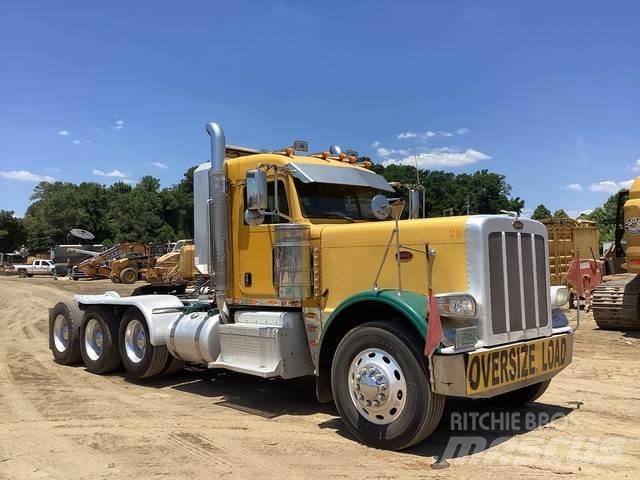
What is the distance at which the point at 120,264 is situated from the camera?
1491 inches

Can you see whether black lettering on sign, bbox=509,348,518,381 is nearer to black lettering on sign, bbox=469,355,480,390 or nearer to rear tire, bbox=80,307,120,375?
black lettering on sign, bbox=469,355,480,390

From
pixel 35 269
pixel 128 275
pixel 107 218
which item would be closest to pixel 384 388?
pixel 128 275

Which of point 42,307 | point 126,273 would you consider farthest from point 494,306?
point 126,273

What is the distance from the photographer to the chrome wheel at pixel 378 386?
514cm

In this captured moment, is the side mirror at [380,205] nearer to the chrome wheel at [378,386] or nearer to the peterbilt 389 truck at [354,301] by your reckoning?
the peterbilt 389 truck at [354,301]

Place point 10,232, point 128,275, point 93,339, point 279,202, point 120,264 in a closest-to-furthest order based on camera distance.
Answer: point 279,202
point 93,339
point 128,275
point 120,264
point 10,232

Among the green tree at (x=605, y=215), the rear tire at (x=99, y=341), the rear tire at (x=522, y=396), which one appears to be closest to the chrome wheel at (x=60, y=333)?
the rear tire at (x=99, y=341)

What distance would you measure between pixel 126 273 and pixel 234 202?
32056 millimetres

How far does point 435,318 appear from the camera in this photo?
476 centimetres

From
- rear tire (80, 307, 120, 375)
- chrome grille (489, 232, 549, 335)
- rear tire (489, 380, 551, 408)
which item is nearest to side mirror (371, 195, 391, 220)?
chrome grille (489, 232, 549, 335)

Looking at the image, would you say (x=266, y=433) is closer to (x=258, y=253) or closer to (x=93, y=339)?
(x=258, y=253)

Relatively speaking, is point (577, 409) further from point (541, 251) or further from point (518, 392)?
point (541, 251)

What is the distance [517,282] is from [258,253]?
2.94 m

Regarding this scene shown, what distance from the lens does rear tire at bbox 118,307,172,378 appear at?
27.3 feet
